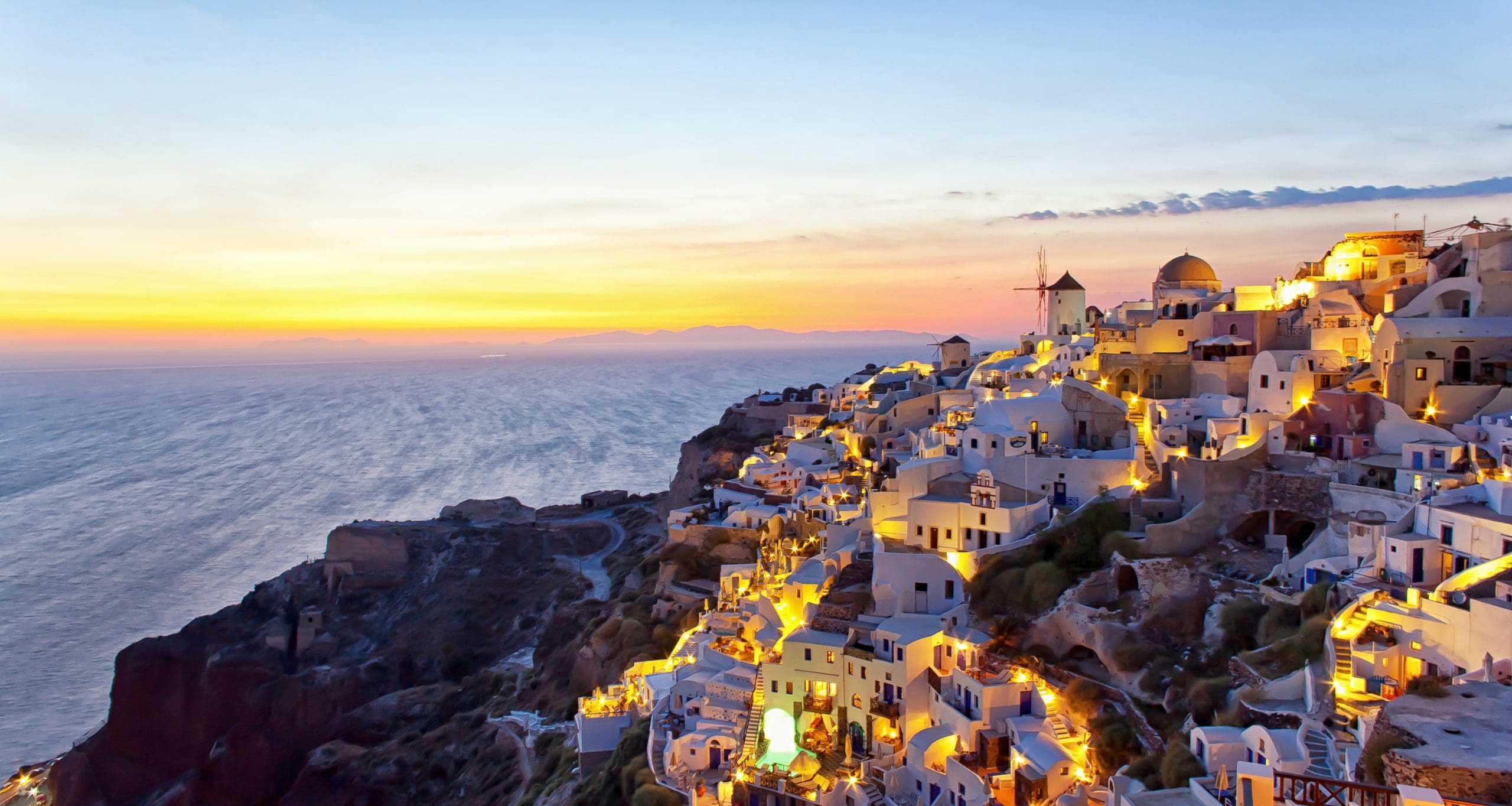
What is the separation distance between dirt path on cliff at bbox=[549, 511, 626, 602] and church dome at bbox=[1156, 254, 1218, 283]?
24090mm

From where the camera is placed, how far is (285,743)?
35094 millimetres

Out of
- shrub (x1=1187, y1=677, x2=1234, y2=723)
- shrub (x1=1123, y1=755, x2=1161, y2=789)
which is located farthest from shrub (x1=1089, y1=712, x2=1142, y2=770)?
shrub (x1=1187, y1=677, x2=1234, y2=723)

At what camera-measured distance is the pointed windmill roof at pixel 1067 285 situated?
1457 inches

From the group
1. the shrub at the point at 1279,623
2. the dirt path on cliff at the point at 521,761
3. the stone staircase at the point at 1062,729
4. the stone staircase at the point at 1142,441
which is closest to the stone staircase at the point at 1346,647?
the shrub at the point at 1279,623

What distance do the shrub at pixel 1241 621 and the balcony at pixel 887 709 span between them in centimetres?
558

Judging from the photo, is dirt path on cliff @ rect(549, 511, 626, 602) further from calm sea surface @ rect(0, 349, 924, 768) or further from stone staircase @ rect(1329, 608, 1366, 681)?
stone staircase @ rect(1329, 608, 1366, 681)

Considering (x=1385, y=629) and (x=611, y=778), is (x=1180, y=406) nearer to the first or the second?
(x=1385, y=629)

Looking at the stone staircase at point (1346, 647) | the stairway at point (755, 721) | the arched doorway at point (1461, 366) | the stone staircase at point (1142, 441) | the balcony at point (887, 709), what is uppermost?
the arched doorway at point (1461, 366)

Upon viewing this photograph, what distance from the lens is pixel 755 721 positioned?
1800 centimetres

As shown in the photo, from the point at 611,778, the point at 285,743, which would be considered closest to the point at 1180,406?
the point at 611,778

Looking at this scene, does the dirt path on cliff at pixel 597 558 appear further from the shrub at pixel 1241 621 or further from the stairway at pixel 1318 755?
the stairway at pixel 1318 755

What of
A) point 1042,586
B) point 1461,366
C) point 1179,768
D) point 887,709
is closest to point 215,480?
point 887,709

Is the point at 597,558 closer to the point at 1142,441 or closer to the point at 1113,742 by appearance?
the point at 1142,441

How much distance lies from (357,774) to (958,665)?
2232 centimetres
